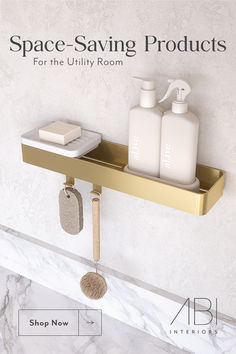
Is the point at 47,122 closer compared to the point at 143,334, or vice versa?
the point at 47,122

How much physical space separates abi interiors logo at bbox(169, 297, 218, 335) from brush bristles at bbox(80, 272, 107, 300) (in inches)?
8.3

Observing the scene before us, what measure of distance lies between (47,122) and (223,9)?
0.52m

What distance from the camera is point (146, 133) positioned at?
2.91 ft

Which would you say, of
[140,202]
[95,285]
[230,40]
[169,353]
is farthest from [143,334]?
[230,40]

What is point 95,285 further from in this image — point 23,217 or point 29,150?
point 29,150

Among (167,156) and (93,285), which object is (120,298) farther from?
(167,156)

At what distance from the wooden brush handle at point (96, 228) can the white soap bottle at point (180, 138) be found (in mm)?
258

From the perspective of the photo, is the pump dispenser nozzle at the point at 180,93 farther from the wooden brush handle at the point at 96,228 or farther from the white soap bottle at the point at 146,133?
the wooden brush handle at the point at 96,228

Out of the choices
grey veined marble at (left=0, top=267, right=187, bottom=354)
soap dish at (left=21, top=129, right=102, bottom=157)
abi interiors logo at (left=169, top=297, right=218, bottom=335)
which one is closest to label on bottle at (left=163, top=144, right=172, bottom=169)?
soap dish at (left=21, top=129, right=102, bottom=157)

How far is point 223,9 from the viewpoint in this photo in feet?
2.58

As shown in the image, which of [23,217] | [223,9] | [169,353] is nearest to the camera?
[223,9]

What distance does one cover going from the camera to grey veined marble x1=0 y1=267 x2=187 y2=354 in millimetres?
1248

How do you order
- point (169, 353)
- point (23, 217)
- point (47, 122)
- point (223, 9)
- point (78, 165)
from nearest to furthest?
point (223, 9) → point (78, 165) → point (47, 122) → point (169, 353) → point (23, 217)

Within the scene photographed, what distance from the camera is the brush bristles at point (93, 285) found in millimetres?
1236
